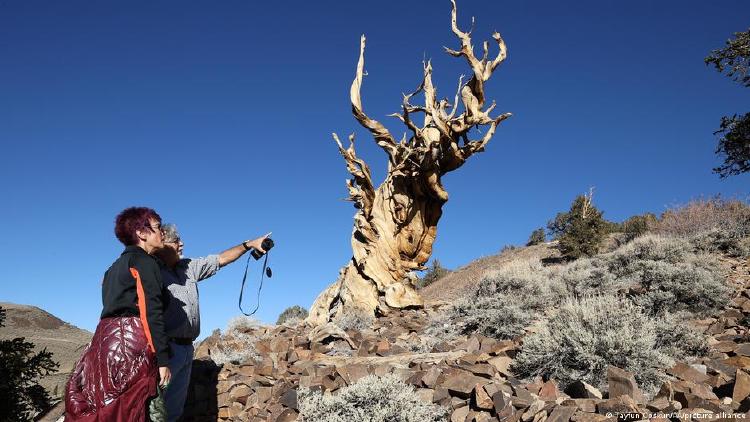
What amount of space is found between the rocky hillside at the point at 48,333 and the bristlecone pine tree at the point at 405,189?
4828 millimetres

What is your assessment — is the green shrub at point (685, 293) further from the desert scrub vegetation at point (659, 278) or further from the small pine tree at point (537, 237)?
the small pine tree at point (537, 237)

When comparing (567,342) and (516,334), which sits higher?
(516,334)

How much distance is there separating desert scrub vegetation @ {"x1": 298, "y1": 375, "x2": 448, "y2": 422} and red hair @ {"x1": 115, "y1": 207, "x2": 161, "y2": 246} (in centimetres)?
213

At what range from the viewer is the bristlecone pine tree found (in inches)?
406

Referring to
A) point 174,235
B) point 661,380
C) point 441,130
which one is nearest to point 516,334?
point 661,380

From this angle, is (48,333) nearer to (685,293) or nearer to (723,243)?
(685,293)

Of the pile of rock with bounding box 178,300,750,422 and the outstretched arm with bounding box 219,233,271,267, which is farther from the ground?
the outstretched arm with bounding box 219,233,271,267

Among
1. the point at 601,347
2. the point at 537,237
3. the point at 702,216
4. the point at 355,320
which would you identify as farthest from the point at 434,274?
the point at 601,347

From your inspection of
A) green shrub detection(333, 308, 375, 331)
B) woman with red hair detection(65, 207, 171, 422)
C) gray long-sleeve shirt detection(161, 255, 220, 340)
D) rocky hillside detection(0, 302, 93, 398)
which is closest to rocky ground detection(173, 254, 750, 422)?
green shrub detection(333, 308, 375, 331)

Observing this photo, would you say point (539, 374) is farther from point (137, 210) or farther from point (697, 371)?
point (137, 210)

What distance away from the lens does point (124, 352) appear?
296 cm

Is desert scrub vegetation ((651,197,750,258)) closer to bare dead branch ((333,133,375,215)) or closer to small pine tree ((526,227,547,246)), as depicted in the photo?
bare dead branch ((333,133,375,215))

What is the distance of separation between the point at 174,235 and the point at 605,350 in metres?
3.94

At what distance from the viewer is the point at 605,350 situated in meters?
4.29
